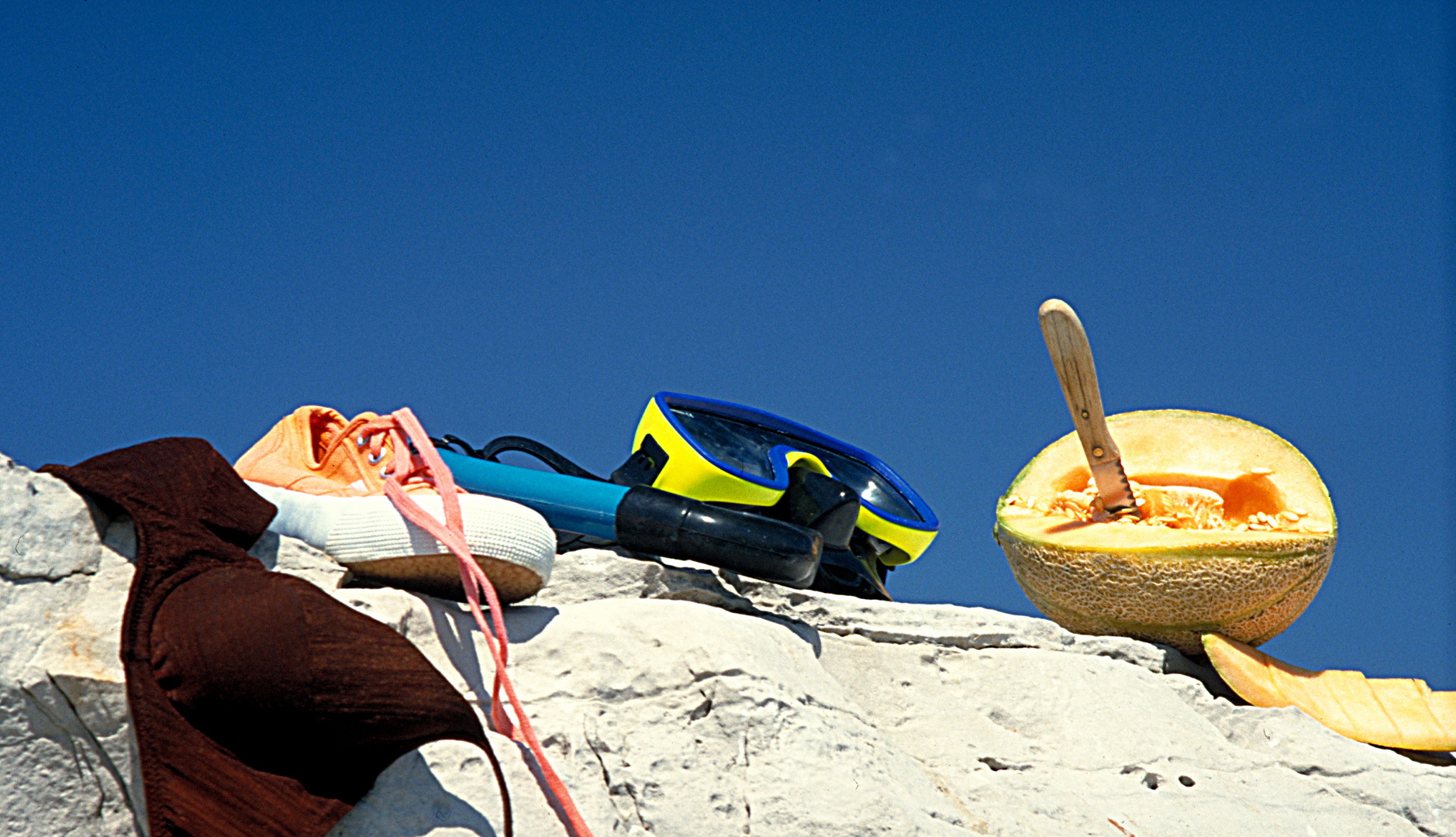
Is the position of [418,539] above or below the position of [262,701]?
above

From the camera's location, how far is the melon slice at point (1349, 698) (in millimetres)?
3082

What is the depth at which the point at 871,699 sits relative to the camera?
2.54 metres

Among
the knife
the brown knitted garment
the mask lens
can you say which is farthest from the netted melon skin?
the brown knitted garment

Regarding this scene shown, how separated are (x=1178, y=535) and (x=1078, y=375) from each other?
1.73ft

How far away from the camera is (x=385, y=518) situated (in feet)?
6.53

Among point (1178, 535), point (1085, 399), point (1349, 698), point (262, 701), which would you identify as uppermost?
point (1085, 399)

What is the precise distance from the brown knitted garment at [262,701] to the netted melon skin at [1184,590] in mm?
2164

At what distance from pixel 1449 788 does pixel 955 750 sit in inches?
51.0

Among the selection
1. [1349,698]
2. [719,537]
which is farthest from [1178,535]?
[719,537]

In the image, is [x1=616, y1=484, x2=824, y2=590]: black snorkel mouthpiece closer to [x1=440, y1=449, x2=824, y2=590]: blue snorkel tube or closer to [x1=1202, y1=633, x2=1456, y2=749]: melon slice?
[x1=440, y1=449, x2=824, y2=590]: blue snorkel tube

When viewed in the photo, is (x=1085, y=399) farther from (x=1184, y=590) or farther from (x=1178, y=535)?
(x=1184, y=590)

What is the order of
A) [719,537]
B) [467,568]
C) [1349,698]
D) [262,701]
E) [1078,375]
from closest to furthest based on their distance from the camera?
[262,701], [467,568], [719,537], [1349,698], [1078,375]

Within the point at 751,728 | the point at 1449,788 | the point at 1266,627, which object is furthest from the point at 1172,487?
the point at 751,728

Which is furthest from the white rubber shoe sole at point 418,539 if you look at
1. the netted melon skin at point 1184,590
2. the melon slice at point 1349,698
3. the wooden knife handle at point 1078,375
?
the melon slice at point 1349,698
